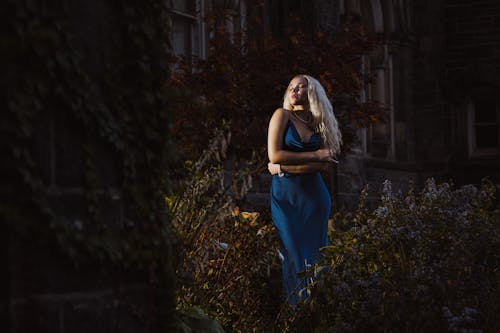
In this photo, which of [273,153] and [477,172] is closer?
[273,153]

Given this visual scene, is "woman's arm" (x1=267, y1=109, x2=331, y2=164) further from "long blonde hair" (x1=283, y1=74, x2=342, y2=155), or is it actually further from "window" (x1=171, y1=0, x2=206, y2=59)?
"window" (x1=171, y1=0, x2=206, y2=59)

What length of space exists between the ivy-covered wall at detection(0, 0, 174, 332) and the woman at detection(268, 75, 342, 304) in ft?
12.8

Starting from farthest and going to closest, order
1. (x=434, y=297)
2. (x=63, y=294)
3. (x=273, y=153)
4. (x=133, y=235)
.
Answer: (x=273, y=153)
(x=434, y=297)
(x=133, y=235)
(x=63, y=294)

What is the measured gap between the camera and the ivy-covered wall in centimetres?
274

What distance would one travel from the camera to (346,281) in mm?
6477

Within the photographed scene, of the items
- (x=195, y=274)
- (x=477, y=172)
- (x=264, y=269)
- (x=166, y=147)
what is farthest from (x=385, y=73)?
(x=166, y=147)

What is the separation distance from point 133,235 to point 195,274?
356 centimetres

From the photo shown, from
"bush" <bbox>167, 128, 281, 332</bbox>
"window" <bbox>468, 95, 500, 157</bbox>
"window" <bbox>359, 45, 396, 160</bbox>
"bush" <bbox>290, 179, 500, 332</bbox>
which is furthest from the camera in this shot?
"window" <bbox>468, 95, 500, 157</bbox>

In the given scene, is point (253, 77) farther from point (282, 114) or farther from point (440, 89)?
point (440, 89)

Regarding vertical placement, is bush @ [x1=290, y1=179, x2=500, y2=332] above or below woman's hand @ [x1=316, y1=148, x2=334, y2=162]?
below

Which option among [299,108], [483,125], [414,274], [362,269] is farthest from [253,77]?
[483,125]

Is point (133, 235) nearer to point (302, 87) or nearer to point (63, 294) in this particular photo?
point (63, 294)

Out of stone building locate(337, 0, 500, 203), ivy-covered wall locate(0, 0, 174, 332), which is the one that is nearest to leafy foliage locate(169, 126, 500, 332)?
ivy-covered wall locate(0, 0, 174, 332)

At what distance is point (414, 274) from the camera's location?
5.93 meters
